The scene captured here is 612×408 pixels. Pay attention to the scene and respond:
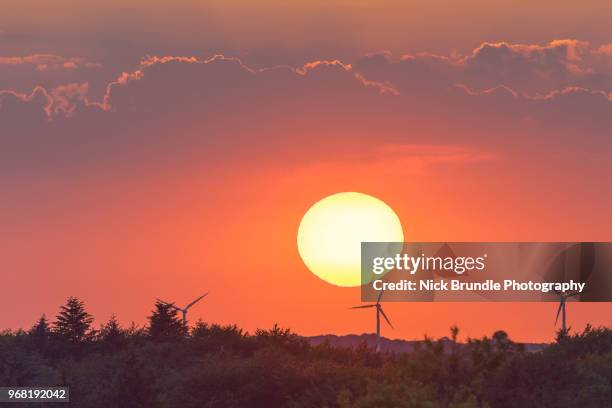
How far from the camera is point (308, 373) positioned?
4811 inches

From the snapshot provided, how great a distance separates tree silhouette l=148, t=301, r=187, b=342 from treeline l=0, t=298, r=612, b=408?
55.2 inches

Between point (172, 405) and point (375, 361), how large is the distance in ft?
146

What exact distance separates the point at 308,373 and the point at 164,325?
70.2m

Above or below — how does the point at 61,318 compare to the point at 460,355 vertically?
above

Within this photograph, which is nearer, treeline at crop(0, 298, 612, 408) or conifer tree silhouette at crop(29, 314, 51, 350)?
treeline at crop(0, 298, 612, 408)

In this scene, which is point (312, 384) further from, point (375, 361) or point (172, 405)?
point (375, 361)

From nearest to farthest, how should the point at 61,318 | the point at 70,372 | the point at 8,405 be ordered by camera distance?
the point at 8,405, the point at 70,372, the point at 61,318

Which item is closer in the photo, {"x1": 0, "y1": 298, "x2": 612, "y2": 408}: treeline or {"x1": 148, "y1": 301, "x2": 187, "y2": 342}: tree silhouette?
{"x1": 0, "y1": 298, "x2": 612, "y2": 408}: treeline

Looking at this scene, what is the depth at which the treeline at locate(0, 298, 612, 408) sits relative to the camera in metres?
86.4

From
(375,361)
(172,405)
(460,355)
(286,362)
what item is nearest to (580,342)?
(375,361)

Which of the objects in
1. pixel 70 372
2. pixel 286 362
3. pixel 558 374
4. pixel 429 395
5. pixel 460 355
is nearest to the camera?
pixel 429 395

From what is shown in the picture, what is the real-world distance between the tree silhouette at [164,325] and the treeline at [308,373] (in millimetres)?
1402

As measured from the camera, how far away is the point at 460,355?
3465 inches

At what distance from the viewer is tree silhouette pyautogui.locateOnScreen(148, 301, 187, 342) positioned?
607 feet
